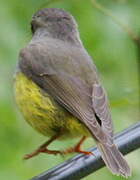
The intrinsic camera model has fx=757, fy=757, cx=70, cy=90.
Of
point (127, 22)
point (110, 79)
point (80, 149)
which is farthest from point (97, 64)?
point (80, 149)

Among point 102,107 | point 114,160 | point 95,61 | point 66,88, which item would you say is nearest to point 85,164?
point 114,160

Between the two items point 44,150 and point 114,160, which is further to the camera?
point 44,150

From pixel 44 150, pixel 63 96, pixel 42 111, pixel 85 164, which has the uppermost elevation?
pixel 85 164

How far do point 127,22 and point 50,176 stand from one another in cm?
195

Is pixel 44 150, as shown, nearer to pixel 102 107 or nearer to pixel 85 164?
pixel 102 107

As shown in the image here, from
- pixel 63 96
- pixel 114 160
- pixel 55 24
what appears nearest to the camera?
pixel 114 160

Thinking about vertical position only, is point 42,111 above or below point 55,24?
below

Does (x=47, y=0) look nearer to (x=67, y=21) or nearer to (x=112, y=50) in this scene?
(x=67, y=21)

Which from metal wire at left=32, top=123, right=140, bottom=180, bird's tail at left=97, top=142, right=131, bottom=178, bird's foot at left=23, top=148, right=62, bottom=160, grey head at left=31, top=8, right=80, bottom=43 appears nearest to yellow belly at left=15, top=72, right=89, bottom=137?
bird's foot at left=23, top=148, right=62, bottom=160

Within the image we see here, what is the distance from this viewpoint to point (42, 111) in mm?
4957

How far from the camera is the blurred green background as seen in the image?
504 cm

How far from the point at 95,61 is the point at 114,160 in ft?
5.44

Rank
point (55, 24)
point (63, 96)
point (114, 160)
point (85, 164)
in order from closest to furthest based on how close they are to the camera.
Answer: point (85, 164)
point (114, 160)
point (63, 96)
point (55, 24)

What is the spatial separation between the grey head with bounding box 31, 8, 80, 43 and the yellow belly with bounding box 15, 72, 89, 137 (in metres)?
0.71
